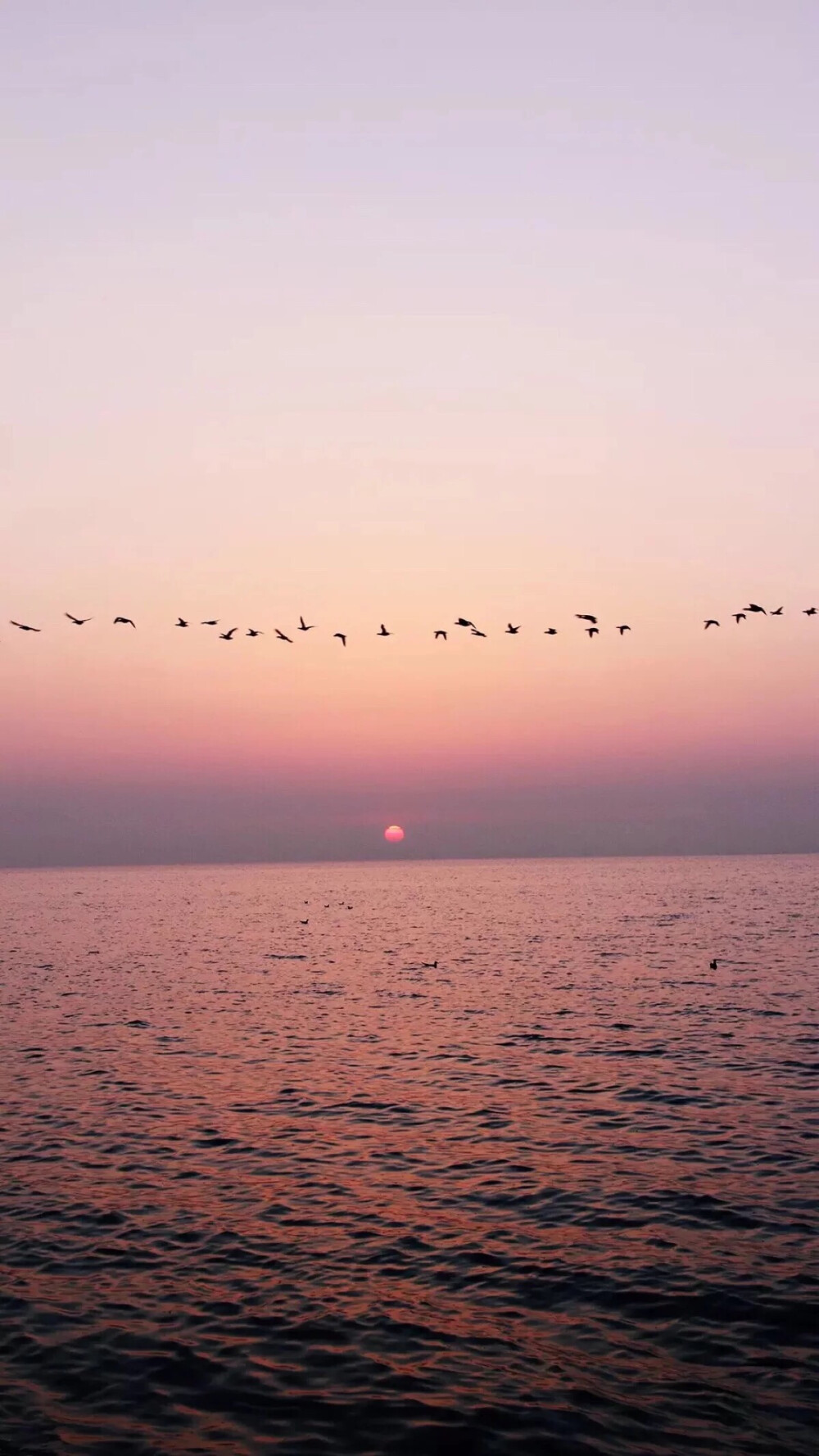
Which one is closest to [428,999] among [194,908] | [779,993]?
[779,993]

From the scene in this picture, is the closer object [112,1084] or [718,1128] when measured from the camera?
[718,1128]

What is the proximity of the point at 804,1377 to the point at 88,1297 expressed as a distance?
12.8m

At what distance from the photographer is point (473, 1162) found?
91.5 feet

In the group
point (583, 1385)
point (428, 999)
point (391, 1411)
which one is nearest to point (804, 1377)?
point (583, 1385)

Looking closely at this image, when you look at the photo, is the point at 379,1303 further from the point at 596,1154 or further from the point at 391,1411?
the point at 596,1154

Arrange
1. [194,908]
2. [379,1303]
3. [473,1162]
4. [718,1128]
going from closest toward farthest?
[379,1303] → [473,1162] → [718,1128] → [194,908]

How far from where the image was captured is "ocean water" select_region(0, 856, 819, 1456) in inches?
611

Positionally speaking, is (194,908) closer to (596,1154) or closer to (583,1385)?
(596,1154)

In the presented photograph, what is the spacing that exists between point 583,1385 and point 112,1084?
25.4 m

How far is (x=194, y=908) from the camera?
17212 cm

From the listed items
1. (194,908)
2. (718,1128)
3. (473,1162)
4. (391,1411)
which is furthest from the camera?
(194,908)

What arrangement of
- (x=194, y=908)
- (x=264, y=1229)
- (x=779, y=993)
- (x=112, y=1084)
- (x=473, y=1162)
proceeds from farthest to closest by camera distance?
1. (x=194, y=908)
2. (x=779, y=993)
3. (x=112, y=1084)
4. (x=473, y=1162)
5. (x=264, y=1229)

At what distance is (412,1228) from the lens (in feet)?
75.6

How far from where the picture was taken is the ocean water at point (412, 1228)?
15.5 m
